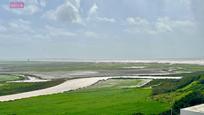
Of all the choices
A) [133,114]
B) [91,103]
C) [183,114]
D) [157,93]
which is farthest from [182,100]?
[157,93]

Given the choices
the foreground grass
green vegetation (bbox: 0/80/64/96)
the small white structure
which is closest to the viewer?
the small white structure

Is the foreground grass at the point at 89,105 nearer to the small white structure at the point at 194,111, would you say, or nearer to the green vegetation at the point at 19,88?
the small white structure at the point at 194,111

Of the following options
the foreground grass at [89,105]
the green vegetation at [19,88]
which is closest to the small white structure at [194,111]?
the foreground grass at [89,105]

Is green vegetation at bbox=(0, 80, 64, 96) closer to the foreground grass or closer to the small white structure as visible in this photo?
the foreground grass

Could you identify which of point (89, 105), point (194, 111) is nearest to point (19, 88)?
point (89, 105)

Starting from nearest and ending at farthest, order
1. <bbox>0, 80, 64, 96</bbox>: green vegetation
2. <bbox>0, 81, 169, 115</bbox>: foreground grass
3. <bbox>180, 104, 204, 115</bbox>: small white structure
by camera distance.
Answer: <bbox>180, 104, 204, 115</bbox>: small white structure
<bbox>0, 81, 169, 115</bbox>: foreground grass
<bbox>0, 80, 64, 96</bbox>: green vegetation

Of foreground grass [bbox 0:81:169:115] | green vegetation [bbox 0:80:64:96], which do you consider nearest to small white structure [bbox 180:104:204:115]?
foreground grass [bbox 0:81:169:115]

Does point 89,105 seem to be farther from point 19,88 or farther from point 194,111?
point 19,88

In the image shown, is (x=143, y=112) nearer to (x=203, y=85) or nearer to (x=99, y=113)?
(x=99, y=113)
